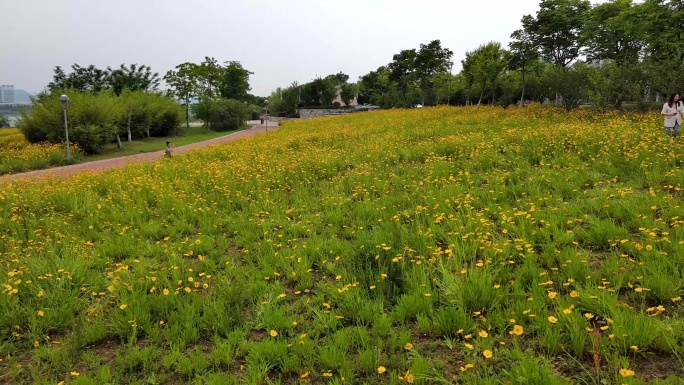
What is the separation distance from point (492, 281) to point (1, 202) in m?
8.87

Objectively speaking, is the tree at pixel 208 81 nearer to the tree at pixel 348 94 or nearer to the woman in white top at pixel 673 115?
the tree at pixel 348 94

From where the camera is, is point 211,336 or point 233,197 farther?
point 233,197

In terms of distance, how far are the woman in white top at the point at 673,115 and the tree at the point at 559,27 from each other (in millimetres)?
15902

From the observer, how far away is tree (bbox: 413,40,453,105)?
141ft

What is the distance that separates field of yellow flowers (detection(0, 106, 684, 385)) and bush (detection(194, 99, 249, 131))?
106 feet

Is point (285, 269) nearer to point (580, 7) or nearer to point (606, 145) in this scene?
point (606, 145)

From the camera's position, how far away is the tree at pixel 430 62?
42844mm

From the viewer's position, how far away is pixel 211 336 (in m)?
3.08

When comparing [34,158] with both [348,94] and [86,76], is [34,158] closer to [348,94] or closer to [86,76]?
[86,76]

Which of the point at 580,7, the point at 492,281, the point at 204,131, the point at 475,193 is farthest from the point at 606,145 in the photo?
the point at 204,131

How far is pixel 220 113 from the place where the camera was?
37469 mm

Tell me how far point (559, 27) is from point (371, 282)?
2564 centimetres

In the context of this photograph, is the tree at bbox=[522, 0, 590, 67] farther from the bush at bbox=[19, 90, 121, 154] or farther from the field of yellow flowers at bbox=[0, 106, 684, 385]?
the bush at bbox=[19, 90, 121, 154]

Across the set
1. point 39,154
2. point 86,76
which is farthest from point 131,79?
point 39,154
